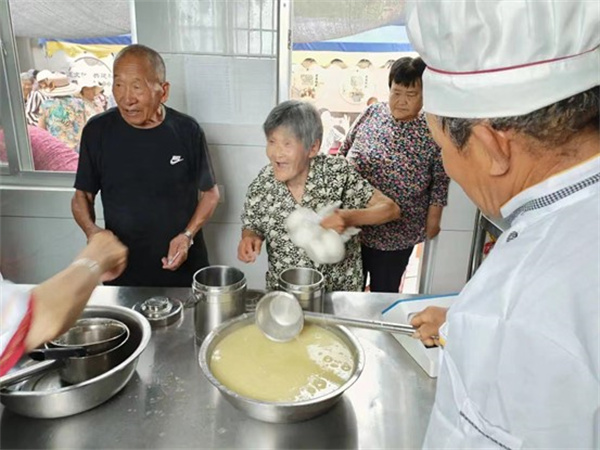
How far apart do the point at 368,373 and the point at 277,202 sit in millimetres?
841

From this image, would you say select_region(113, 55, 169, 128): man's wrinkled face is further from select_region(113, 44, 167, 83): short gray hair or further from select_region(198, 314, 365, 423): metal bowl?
select_region(198, 314, 365, 423): metal bowl

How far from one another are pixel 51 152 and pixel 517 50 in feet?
9.33

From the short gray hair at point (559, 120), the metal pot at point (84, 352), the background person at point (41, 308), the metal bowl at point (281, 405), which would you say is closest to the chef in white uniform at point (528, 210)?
the short gray hair at point (559, 120)

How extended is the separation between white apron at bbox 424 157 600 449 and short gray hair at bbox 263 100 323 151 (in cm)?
112

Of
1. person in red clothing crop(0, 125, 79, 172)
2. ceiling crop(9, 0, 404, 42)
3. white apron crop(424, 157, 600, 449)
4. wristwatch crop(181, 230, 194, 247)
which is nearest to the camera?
white apron crop(424, 157, 600, 449)

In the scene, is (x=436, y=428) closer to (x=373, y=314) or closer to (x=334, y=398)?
(x=334, y=398)

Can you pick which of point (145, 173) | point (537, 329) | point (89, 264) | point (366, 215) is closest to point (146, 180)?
point (145, 173)

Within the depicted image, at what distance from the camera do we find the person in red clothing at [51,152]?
2.82 meters

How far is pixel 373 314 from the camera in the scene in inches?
58.0

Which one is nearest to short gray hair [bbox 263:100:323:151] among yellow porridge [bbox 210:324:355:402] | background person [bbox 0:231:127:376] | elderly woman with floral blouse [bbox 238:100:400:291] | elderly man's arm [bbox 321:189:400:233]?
elderly woman with floral blouse [bbox 238:100:400:291]

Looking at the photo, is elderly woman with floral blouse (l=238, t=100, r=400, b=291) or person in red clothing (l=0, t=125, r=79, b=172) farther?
person in red clothing (l=0, t=125, r=79, b=172)

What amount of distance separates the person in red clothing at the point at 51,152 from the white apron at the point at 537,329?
2.72 meters

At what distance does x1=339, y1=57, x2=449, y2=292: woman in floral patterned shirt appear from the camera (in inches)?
85.0

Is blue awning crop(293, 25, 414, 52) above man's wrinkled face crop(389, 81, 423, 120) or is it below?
above
